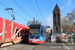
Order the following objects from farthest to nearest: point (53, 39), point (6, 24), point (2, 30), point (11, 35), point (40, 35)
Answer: point (53, 39) < point (40, 35) < point (11, 35) < point (6, 24) < point (2, 30)

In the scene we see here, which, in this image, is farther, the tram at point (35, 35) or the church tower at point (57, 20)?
the church tower at point (57, 20)

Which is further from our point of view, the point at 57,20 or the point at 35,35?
the point at 57,20

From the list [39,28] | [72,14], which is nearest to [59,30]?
[72,14]

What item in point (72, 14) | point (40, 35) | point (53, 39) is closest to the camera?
point (40, 35)

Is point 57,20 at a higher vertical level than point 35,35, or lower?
higher

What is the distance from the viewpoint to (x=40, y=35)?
1290 cm

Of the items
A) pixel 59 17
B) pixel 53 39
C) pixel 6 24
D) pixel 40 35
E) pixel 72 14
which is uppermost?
pixel 59 17

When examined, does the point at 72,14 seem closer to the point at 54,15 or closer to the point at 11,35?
the point at 11,35

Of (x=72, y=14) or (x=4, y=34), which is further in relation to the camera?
(x=72, y=14)

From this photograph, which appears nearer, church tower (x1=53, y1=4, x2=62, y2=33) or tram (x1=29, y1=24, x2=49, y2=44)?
tram (x1=29, y1=24, x2=49, y2=44)

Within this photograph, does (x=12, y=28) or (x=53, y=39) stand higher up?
(x=12, y=28)

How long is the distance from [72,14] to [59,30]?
4489 cm

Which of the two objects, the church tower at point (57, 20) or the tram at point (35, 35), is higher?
the church tower at point (57, 20)

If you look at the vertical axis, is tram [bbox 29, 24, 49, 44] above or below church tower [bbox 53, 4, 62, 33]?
below
